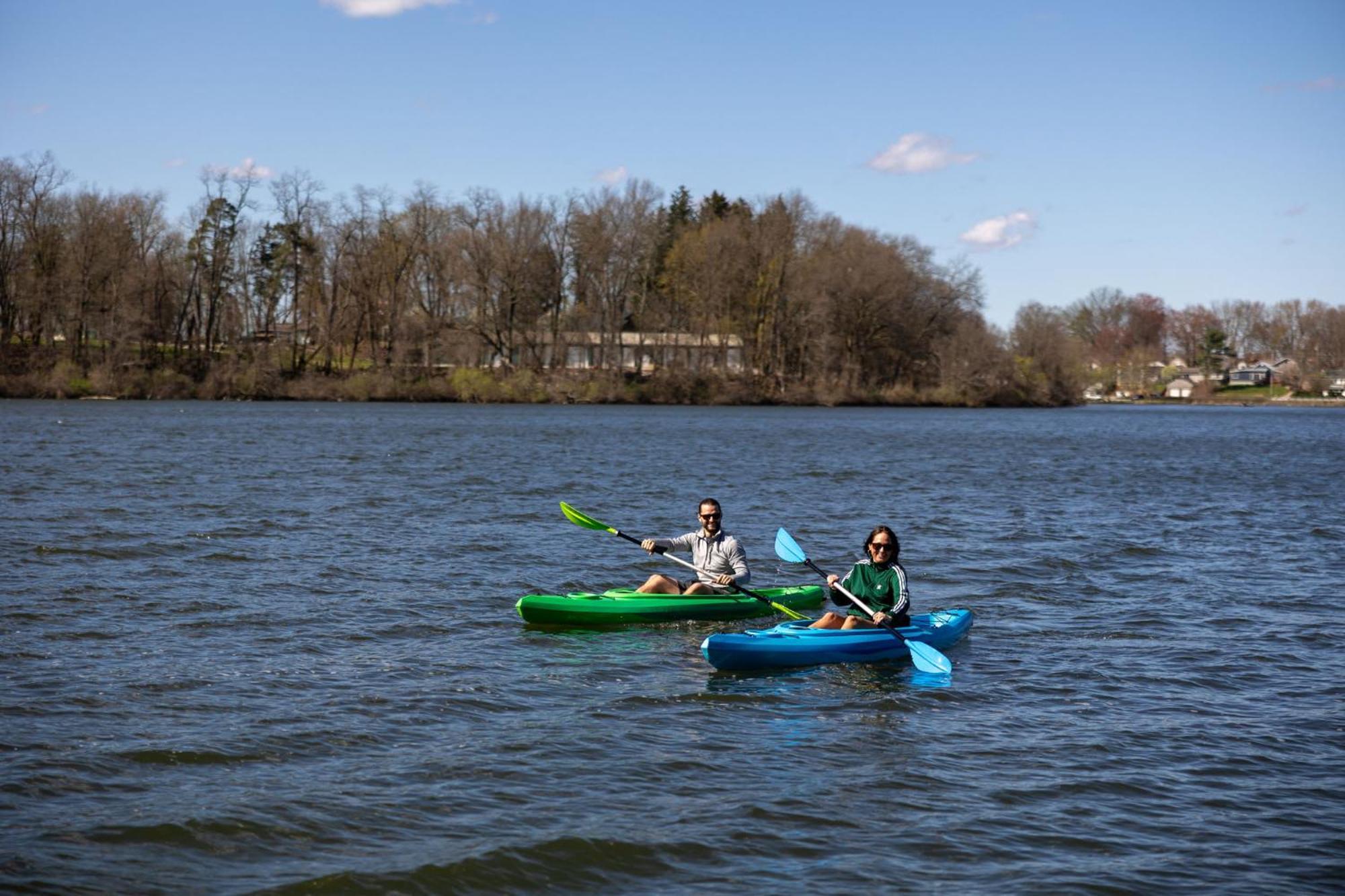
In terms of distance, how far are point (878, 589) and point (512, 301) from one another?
60948mm

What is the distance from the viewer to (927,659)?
10539mm

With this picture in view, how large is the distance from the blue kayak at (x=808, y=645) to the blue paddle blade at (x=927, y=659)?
0.96ft

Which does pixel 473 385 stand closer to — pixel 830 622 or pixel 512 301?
pixel 512 301

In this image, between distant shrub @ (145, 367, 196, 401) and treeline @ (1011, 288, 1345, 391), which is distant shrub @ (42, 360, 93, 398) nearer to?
distant shrub @ (145, 367, 196, 401)

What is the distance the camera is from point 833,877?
6516mm

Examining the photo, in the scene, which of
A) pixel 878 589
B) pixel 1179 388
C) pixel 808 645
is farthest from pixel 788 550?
pixel 1179 388

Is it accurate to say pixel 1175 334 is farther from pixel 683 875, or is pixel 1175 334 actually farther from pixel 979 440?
pixel 683 875

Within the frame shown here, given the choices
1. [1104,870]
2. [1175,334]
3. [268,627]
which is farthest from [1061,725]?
[1175,334]

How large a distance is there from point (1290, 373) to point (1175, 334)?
52.5ft

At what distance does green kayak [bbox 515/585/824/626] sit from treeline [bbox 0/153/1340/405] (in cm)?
5604

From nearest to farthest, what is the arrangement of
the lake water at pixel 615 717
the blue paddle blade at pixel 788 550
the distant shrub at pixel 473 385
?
1. the lake water at pixel 615 717
2. the blue paddle blade at pixel 788 550
3. the distant shrub at pixel 473 385

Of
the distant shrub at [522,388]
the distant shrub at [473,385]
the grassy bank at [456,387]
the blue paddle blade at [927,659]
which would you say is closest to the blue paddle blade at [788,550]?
the blue paddle blade at [927,659]

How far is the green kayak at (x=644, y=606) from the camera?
1191 centimetres

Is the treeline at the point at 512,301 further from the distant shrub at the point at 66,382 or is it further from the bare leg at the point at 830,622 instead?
the bare leg at the point at 830,622
